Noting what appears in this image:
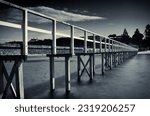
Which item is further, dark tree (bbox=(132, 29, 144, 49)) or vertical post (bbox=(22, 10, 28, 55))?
dark tree (bbox=(132, 29, 144, 49))

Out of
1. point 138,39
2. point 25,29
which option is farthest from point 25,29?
point 138,39

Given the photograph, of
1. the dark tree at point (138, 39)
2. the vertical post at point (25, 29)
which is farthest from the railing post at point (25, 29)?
the dark tree at point (138, 39)

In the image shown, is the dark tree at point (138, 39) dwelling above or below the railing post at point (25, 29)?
above

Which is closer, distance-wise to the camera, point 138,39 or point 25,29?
point 25,29

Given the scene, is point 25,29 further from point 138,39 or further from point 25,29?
point 138,39

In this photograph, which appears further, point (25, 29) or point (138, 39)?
point (138, 39)

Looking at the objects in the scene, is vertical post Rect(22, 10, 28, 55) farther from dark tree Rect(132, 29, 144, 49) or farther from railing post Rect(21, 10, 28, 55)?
dark tree Rect(132, 29, 144, 49)

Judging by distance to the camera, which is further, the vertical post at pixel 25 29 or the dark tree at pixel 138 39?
the dark tree at pixel 138 39

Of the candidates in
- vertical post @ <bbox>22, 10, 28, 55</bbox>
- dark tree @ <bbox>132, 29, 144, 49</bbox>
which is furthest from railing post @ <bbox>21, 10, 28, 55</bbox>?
dark tree @ <bbox>132, 29, 144, 49</bbox>

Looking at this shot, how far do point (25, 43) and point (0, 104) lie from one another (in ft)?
Answer: 6.46

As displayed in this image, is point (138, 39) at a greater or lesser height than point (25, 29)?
greater

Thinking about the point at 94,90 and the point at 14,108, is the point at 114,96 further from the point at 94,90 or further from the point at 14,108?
the point at 14,108

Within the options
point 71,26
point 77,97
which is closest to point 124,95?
point 77,97

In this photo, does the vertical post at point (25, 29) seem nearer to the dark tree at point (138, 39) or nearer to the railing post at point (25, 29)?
the railing post at point (25, 29)
